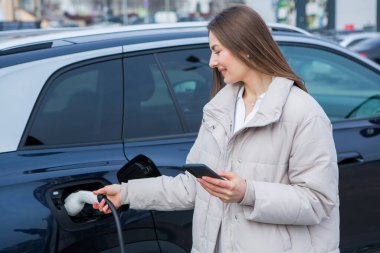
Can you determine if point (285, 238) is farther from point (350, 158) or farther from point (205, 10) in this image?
point (205, 10)

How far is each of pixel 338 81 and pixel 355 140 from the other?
2.25ft

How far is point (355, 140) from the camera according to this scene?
3465 mm

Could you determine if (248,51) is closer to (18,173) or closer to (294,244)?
(294,244)

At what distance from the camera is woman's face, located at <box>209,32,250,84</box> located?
2.29 metres

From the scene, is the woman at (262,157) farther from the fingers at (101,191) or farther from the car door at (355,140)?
the car door at (355,140)

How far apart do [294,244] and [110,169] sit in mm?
895

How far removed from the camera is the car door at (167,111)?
291 cm

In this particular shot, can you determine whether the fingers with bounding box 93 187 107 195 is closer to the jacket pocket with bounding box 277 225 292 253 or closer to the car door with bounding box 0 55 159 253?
the car door with bounding box 0 55 159 253

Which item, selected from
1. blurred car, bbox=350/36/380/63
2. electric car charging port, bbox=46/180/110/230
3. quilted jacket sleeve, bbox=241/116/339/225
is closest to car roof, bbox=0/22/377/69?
electric car charging port, bbox=46/180/110/230

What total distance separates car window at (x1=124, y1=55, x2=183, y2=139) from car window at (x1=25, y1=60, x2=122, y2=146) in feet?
0.16

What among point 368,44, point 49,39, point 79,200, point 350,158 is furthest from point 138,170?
point 368,44

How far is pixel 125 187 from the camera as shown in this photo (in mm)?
2553

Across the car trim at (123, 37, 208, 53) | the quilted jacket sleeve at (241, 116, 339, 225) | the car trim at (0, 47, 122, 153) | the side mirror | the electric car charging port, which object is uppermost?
the car trim at (123, 37, 208, 53)

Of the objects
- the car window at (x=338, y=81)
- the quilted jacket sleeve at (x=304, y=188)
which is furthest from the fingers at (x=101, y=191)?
the car window at (x=338, y=81)
